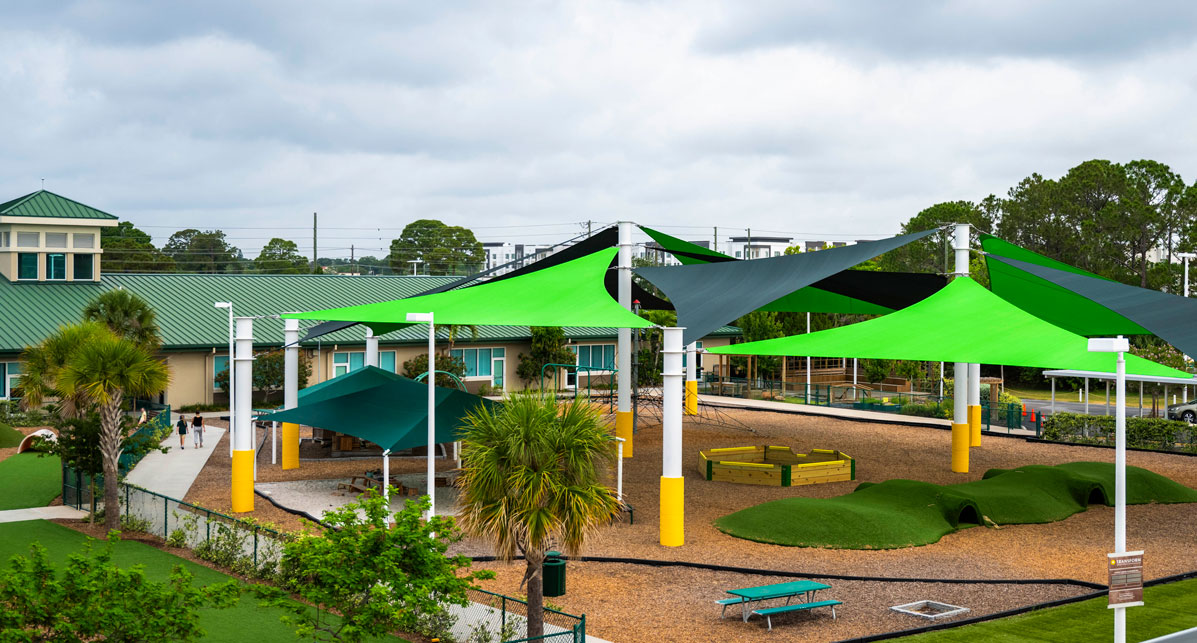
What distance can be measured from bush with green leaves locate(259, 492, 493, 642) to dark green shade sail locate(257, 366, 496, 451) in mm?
10288

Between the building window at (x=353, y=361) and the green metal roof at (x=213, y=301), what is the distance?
911mm

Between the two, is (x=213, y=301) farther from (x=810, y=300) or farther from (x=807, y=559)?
(x=807, y=559)

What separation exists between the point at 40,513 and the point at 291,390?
669 cm

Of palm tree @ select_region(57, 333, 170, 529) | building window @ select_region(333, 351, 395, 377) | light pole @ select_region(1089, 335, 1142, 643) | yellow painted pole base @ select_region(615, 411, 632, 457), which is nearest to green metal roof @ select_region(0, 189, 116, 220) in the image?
building window @ select_region(333, 351, 395, 377)

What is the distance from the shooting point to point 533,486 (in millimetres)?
13109

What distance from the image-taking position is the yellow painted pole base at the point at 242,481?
2283 centimetres

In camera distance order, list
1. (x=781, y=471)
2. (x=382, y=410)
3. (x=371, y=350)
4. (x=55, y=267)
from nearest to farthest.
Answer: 1. (x=382, y=410)
2. (x=781, y=471)
3. (x=371, y=350)
4. (x=55, y=267)

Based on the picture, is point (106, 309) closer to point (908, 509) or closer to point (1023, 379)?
point (908, 509)

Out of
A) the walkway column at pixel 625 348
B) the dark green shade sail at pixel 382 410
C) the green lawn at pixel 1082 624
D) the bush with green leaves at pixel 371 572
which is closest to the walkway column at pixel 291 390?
the dark green shade sail at pixel 382 410

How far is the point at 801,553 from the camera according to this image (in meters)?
19.5

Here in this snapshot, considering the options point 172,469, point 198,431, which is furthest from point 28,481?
point 198,431

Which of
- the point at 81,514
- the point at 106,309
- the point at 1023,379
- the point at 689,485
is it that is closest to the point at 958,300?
the point at 689,485

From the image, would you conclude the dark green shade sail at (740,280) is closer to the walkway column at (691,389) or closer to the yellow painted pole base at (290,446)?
the yellow painted pole base at (290,446)

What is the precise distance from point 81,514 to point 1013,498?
2089cm
